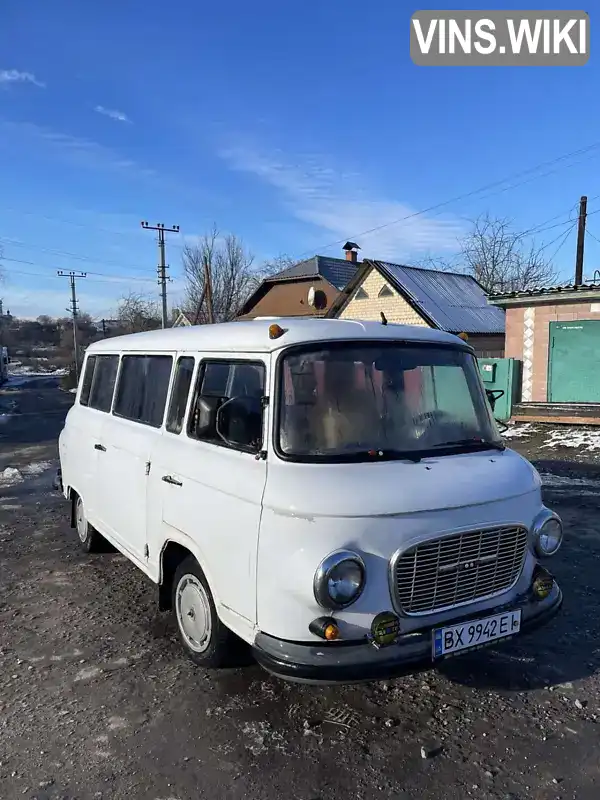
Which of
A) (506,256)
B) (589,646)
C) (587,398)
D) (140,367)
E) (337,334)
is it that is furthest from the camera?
(506,256)

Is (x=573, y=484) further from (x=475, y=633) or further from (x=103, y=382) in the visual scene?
(x=103, y=382)

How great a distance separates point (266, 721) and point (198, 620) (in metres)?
0.74

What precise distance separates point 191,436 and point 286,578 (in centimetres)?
134

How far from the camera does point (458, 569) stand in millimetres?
3113

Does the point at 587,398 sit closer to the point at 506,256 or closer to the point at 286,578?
the point at 286,578

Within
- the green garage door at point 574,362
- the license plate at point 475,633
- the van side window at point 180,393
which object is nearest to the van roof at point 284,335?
the van side window at point 180,393

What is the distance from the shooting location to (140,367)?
490 centimetres

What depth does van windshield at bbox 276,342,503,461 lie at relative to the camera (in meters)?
3.24

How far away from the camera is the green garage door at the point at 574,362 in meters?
16.2

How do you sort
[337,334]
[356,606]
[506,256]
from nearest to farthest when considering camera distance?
[356,606] → [337,334] → [506,256]

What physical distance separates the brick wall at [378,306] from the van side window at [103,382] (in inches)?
717

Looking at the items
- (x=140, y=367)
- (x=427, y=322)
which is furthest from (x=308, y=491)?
(x=427, y=322)

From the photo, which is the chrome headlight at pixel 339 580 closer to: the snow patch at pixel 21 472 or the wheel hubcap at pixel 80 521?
the wheel hubcap at pixel 80 521

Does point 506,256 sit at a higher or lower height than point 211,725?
higher
